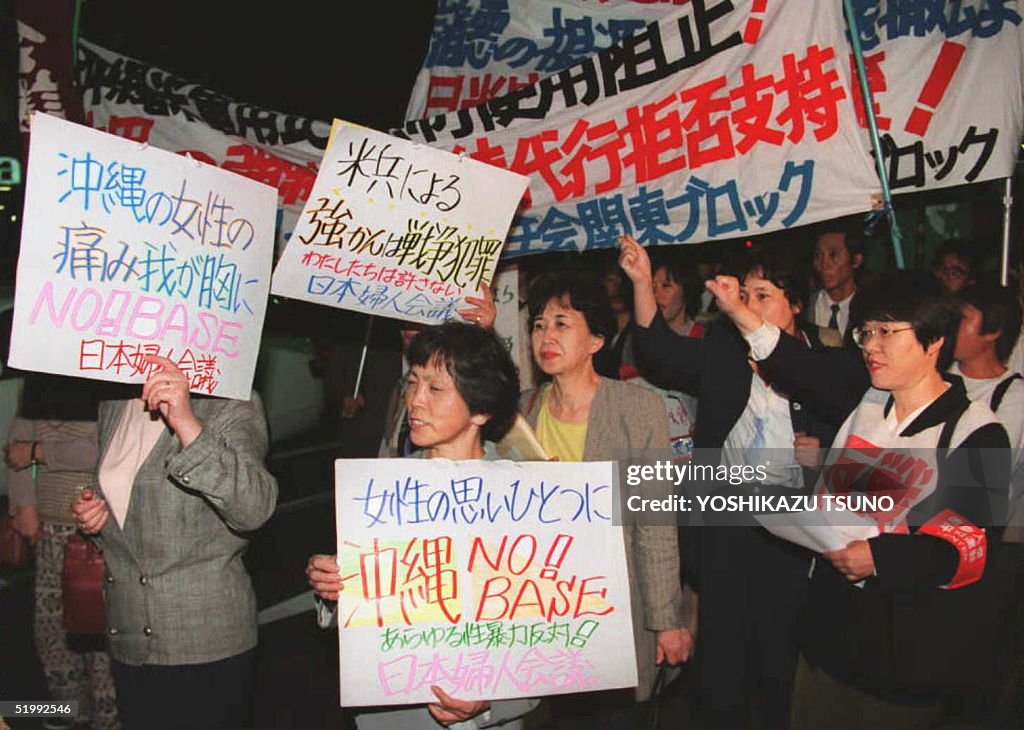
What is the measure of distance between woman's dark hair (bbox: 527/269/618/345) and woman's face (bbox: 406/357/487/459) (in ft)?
2.56

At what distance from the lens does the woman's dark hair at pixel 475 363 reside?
2.53 metres

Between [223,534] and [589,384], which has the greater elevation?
[589,384]

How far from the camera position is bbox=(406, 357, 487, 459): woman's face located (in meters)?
2.50

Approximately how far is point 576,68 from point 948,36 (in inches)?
A: 54.0

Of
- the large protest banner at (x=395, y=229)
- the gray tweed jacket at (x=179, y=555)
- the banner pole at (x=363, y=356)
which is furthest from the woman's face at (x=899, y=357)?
the banner pole at (x=363, y=356)

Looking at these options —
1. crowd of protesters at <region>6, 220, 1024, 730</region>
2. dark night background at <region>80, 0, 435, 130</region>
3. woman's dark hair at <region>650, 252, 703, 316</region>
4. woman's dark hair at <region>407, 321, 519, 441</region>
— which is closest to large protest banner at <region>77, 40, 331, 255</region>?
crowd of protesters at <region>6, 220, 1024, 730</region>

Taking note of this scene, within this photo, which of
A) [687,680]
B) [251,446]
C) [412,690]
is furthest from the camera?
[687,680]

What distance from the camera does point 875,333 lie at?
2.71m

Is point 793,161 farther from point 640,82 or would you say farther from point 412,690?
point 412,690

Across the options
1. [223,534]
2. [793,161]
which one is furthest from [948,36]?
[223,534]

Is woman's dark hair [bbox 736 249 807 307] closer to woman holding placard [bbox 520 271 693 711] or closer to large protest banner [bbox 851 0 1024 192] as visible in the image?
large protest banner [bbox 851 0 1024 192]

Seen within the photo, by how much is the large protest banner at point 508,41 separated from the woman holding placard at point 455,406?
7.87 feet

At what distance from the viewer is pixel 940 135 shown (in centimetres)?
329

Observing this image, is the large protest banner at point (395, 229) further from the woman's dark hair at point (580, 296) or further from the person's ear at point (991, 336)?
the person's ear at point (991, 336)
